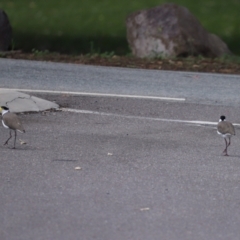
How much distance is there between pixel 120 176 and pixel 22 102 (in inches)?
173

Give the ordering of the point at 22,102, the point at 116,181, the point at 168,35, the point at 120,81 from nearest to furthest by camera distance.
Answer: the point at 116,181 < the point at 22,102 < the point at 120,81 < the point at 168,35

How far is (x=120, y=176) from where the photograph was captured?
8.71 meters

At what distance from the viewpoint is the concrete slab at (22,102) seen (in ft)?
41.0

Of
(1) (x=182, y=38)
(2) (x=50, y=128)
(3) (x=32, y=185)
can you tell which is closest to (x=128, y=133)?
(2) (x=50, y=128)

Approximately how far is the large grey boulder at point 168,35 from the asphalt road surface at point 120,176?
6.73 m

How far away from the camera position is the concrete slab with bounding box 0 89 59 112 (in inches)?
492

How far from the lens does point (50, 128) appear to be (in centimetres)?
1144

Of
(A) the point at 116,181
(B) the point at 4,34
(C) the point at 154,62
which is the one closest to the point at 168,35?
(C) the point at 154,62

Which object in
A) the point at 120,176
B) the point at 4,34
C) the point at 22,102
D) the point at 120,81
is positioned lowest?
the point at 4,34

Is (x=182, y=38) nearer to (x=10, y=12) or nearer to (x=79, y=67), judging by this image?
(x=79, y=67)

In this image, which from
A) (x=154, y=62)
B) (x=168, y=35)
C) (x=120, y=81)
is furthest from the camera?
(x=168, y=35)

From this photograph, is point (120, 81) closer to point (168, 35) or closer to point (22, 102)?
point (22, 102)

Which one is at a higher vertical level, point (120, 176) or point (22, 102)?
point (120, 176)

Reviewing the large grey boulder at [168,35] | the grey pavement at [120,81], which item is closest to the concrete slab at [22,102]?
the grey pavement at [120,81]
